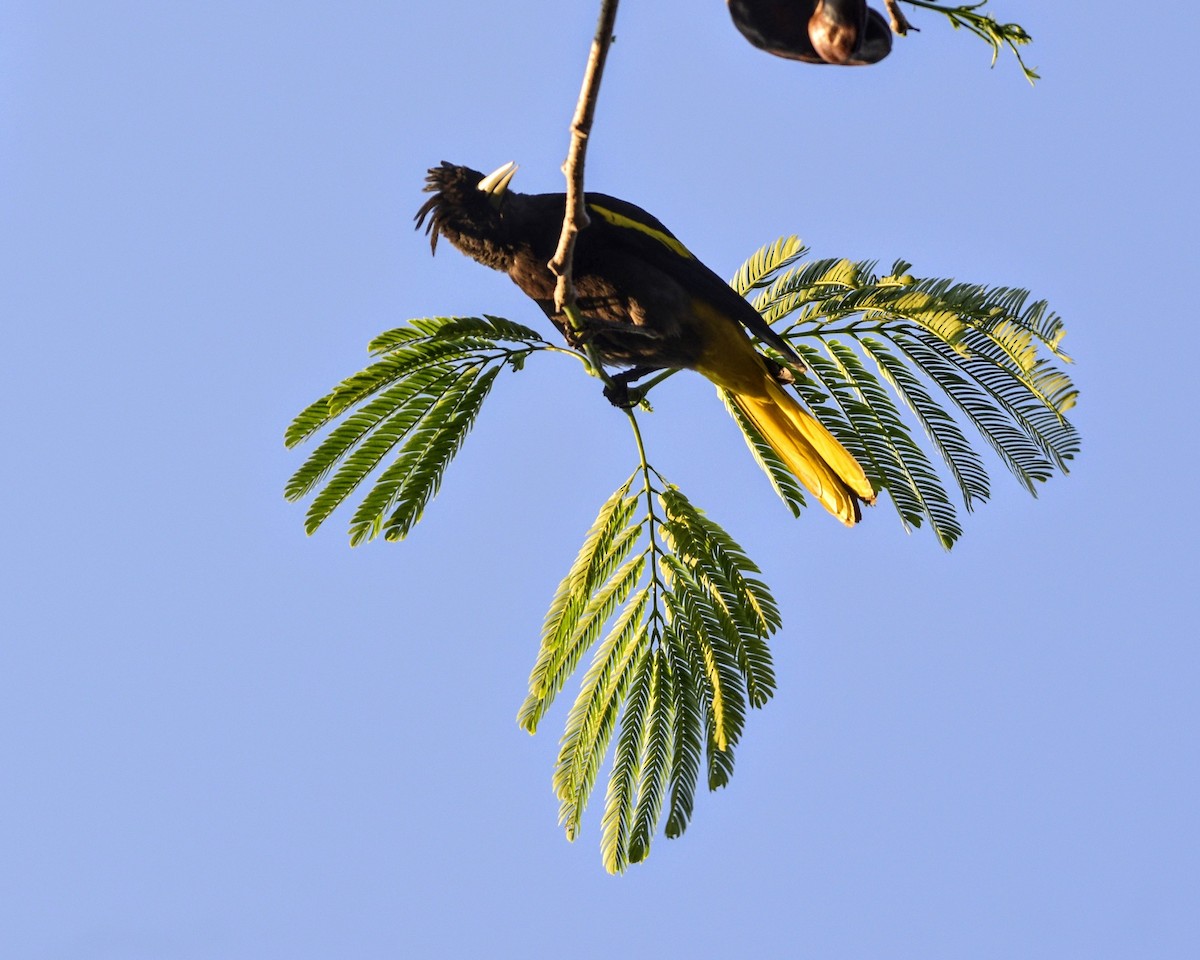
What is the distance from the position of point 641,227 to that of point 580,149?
1.72m

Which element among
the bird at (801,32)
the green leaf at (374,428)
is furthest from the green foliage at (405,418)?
the bird at (801,32)

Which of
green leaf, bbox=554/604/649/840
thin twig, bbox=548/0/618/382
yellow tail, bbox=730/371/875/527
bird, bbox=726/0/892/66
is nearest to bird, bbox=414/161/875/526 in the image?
yellow tail, bbox=730/371/875/527

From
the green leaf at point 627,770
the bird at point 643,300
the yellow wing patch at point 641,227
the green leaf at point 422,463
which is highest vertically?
the yellow wing patch at point 641,227

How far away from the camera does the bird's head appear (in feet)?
15.1

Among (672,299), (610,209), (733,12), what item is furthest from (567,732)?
(733,12)

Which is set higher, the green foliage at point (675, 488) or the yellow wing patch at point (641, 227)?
the yellow wing patch at point (641, 227)

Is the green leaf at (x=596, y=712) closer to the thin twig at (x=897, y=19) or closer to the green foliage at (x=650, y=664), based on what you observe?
the green foliage at (x=650, y=664)

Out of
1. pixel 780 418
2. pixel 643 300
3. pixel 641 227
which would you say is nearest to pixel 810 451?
pixel 780 418

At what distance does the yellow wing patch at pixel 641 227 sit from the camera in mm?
4570

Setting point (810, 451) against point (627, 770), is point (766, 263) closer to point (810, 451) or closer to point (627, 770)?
point (810, 451)

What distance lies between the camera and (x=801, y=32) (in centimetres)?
274

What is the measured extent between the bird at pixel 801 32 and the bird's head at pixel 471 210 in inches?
75.6

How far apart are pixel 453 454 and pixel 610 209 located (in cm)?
126

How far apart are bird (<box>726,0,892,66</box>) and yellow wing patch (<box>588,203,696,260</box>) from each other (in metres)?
1.82
